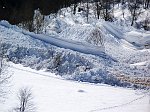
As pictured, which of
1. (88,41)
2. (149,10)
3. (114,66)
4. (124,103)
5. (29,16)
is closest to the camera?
(124,103)

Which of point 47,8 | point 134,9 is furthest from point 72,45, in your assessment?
point 47,8

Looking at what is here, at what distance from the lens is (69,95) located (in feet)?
60.0

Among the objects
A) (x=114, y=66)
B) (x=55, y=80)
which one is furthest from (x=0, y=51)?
(x=114, y=66)

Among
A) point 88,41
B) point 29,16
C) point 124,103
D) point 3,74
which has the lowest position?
point 124,103

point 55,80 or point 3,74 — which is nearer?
point 3,74

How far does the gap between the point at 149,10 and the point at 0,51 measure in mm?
27212

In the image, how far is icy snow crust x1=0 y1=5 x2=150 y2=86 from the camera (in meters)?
21.5

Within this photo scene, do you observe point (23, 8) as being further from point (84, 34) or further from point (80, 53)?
point (80, 53)

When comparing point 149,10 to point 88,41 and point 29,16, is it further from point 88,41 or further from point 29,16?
point 88,41

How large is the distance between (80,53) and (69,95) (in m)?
6.34

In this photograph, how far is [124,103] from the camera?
1748 centimetres

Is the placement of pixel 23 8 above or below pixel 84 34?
above

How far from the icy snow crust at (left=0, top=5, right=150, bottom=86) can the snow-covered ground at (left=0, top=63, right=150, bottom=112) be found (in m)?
0.97

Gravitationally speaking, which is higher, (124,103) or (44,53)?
(44,53)
